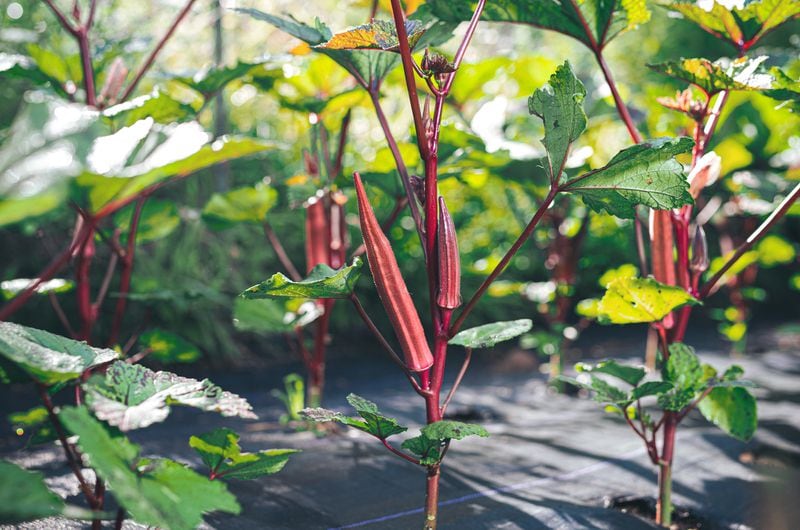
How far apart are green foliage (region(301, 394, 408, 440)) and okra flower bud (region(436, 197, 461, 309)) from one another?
17cm

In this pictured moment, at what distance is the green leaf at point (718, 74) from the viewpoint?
0.94 meters

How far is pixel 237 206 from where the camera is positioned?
1.58 m

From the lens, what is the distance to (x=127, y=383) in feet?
2.27

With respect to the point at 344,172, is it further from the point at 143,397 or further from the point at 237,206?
the point at 143,397

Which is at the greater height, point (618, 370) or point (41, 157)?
point (41, 157)

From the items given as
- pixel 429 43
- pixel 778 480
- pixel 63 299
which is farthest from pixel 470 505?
pixel 63 299

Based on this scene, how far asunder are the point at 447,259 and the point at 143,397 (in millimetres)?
395

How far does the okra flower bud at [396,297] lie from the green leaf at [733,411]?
0.56m

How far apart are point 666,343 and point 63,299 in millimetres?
2213

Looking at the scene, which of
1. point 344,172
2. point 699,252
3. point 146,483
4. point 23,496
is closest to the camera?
point 23,496

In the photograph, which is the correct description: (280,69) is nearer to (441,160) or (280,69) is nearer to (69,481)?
(441,160)

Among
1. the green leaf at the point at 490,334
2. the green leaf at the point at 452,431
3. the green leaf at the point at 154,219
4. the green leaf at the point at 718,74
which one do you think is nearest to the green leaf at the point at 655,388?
the green leaf at the point at 490,334

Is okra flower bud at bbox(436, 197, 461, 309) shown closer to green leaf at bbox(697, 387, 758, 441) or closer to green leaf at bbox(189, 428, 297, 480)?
green leaf at bbox(189, 428, 297, 480)

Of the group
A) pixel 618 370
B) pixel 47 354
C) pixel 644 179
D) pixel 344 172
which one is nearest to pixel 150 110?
pixel 47 354
